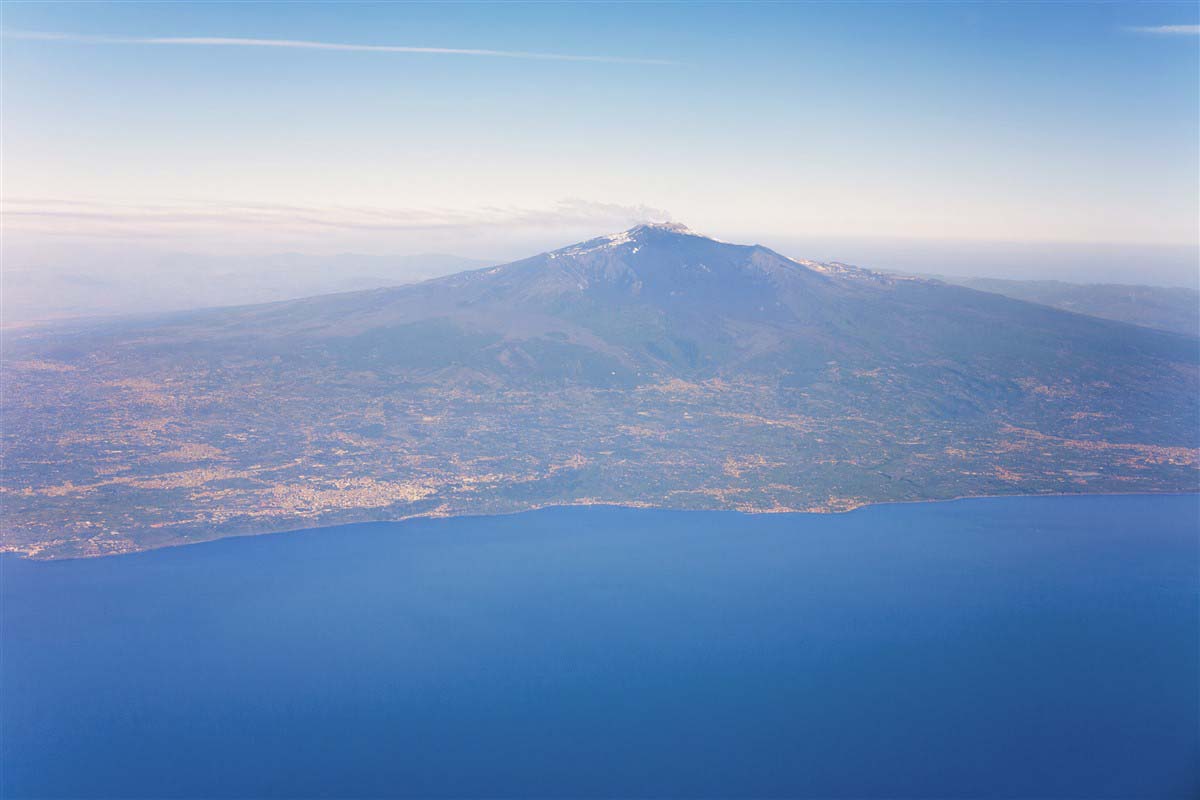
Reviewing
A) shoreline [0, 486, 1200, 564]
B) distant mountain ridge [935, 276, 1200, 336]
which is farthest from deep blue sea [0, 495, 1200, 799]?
distant mountain ridge [935, 276, 1200, 336]

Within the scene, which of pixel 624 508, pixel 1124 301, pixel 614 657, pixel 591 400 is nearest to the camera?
pixel 614 657

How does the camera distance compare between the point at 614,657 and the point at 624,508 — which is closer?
the point at 614,657

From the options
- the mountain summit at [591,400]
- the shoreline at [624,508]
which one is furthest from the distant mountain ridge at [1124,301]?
the shoreline at [624,508]

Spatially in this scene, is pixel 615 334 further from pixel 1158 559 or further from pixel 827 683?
pixel 827 683

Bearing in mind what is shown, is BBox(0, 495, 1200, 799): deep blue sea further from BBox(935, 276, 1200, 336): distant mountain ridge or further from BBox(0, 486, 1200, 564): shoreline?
BBox(935, 276, 1200, 336): distant mountain ridge

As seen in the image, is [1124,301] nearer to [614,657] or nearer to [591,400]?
[591,400]

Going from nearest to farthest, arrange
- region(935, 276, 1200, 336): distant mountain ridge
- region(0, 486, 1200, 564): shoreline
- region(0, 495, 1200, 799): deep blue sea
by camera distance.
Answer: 1. region(0, 495, 1200, 799): deep blue sea
2. region(0, 486, 1200, 564): shoreline
3. region(935, 276, 1200, 336): distant mountain ridge

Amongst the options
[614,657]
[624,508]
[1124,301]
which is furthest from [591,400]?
[1124,301]

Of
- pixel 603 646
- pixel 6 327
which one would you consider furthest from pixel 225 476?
pixel 6 327

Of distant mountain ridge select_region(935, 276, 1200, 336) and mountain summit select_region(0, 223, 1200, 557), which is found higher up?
distant mountain ridge select_region(935, 276, 1200, 336)
